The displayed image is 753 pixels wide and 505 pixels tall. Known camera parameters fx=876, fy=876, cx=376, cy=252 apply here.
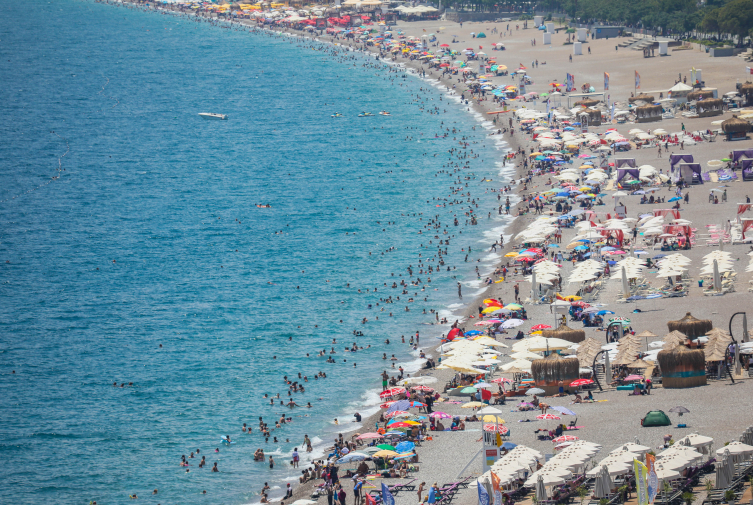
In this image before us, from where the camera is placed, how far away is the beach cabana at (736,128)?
6656 cm

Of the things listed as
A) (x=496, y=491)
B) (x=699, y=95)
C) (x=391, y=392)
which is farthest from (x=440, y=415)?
(x=699, y=95)

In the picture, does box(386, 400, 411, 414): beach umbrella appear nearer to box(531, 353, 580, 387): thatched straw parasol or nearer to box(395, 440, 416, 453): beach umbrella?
box(395, 440, 416, 453): beach umbrella

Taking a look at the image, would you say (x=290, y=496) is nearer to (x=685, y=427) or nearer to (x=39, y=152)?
(x=685, y=427)

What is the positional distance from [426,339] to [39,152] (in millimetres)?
71132

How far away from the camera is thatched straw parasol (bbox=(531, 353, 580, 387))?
114ft

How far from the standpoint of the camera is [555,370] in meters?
35.0

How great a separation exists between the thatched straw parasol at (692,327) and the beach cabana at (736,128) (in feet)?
119

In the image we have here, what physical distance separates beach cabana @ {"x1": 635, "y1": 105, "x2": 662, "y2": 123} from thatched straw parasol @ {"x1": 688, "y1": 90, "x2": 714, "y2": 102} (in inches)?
145

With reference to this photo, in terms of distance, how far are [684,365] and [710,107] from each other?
4875 cm

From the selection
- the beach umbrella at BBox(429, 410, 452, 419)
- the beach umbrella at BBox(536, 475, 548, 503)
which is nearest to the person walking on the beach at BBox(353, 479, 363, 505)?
the beach umbrella at BBox(429, 410, 452, 419)

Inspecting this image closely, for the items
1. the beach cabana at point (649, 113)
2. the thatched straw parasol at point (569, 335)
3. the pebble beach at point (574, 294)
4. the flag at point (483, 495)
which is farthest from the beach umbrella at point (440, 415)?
the beach cabana at point (649, 113)

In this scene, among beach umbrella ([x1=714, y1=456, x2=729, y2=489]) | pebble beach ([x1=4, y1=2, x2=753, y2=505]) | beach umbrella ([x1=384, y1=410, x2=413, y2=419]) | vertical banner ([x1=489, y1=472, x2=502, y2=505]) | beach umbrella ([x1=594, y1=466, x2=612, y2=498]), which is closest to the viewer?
beach umbrella ([x1=714, y1=456, x2=729, y2=489])

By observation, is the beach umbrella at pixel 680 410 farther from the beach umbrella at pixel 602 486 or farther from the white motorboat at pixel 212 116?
the white motorboat at pixel 212 116

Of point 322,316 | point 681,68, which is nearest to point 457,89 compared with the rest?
Answer: point 681,68
